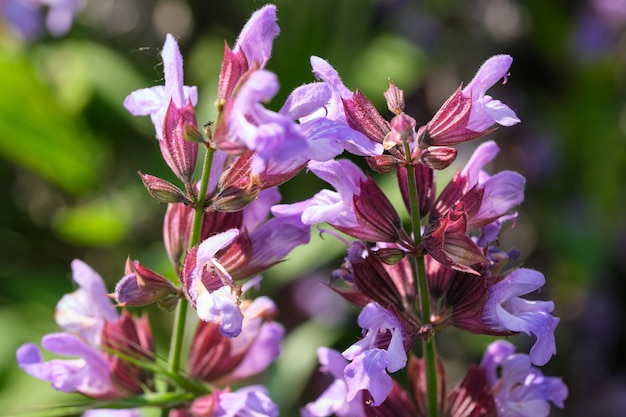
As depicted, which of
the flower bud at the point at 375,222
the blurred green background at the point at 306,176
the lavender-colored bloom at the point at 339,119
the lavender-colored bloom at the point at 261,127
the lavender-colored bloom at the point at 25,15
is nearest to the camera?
the lavender-colored bloom at the point at 261,127

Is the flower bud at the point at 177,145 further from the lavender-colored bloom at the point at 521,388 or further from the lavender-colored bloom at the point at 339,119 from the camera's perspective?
the lavender-colored bloom at the point at 521,388

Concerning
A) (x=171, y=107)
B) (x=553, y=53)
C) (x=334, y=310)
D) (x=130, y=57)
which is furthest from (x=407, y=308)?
(x=553, y=53)

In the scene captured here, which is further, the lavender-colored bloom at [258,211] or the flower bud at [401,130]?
the lavender-colored bloom at [258,211]

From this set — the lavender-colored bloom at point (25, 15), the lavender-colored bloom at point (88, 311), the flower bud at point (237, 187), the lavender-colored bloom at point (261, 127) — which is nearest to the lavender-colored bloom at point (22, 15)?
the lavender-colored bloom at point (25, 15)

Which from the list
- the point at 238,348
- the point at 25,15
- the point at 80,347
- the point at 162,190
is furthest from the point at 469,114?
the point at 25,15

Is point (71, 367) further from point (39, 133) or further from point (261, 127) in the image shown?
point (39, 133)

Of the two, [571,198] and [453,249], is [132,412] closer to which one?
[453,249]

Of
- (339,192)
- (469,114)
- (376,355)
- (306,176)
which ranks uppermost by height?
(469,114)
